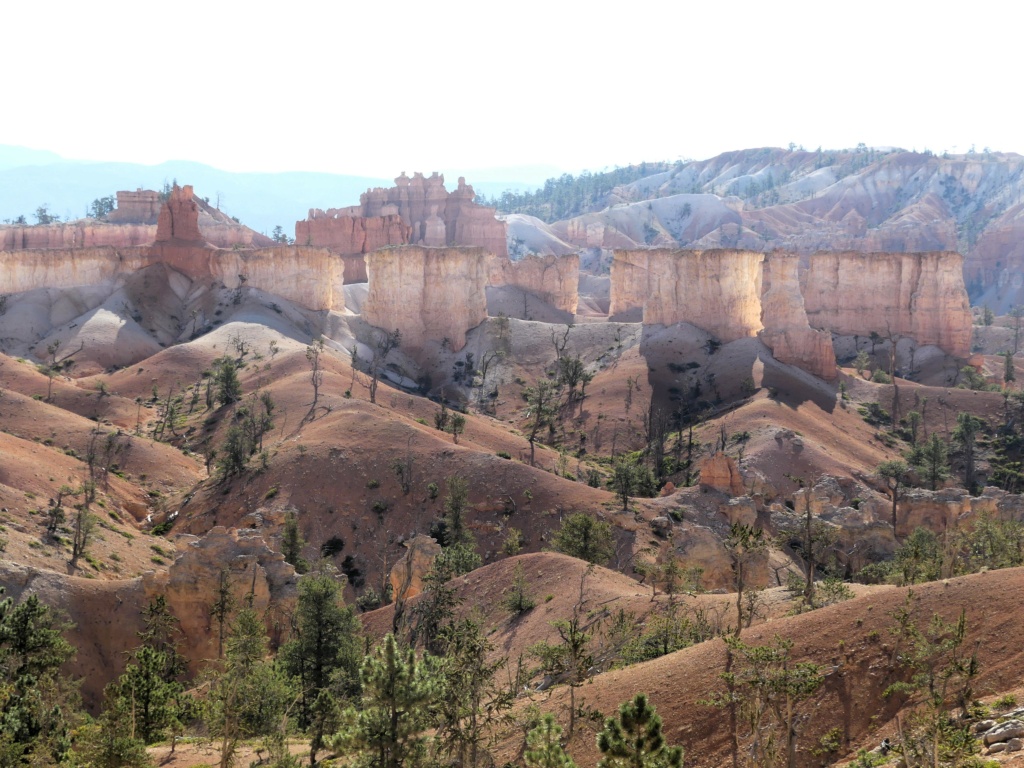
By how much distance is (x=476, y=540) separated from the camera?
2496 inches

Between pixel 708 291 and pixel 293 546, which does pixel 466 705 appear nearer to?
pixel 293 546

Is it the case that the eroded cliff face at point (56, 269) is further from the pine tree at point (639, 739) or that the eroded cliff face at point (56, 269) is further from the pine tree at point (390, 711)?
the pine tree at point (639, 739)

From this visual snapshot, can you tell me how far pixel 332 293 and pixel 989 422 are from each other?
59592mm

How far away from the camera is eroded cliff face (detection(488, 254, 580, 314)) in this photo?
13750 cm

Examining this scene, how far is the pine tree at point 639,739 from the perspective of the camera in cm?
2011

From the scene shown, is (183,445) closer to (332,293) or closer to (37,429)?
(37,429)

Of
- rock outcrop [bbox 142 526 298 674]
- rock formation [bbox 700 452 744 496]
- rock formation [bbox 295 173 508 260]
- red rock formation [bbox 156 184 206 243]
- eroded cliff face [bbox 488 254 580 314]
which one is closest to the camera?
rock outcrop [bbox 142 526 298 674]

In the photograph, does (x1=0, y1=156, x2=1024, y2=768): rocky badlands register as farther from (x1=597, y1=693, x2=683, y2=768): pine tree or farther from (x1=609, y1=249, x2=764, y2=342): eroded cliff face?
(x1=597, y1=693, x2=683, y2=768): pine tree

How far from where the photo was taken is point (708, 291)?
107750 millimetres

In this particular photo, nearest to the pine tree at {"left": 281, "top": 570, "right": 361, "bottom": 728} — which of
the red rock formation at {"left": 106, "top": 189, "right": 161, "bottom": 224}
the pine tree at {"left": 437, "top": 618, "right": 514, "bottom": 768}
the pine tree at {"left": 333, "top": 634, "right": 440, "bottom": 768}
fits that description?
the pine tree at {"left": 437, "top": 618, "right": 514, "bottom": 768}

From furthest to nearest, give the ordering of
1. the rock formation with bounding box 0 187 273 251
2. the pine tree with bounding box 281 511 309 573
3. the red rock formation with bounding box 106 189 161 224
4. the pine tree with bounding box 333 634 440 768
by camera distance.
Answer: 1. the red rock formation with bounding box 106 189 161 224
2. the rock formation with bounding box 0 187 273 251
3. the pine tree with bounding box 281 511 309 573
4. the pine tree with bounding box 333 634 440 768

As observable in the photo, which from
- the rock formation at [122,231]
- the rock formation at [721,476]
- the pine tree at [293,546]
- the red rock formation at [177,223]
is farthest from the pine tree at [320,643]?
the rock formation at [122,231]

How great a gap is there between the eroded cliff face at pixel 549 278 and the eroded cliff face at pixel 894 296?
89.1 ft

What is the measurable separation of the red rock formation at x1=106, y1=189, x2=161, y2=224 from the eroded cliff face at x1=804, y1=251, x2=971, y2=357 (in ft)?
285
